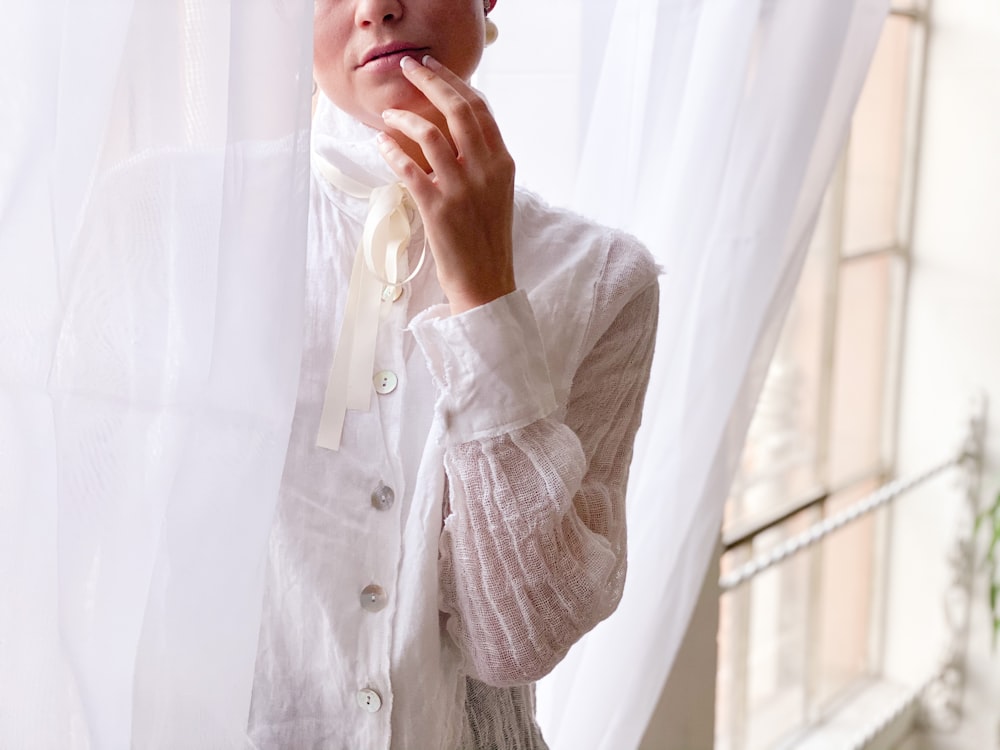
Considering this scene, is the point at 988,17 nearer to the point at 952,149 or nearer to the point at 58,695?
the point at 952,149

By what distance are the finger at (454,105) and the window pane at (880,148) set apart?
5.37 ft

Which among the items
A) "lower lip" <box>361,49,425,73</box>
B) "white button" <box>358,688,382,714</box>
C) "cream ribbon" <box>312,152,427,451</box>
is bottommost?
"white button" <box>358,688,382,714</box>

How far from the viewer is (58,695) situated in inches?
20.5

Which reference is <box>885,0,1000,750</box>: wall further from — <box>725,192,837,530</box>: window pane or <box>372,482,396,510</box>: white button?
<box>372,482,396,510</box>: white button

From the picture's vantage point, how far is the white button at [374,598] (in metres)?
0.69

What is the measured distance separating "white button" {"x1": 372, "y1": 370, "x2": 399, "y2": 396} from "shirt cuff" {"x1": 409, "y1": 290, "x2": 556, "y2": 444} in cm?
7

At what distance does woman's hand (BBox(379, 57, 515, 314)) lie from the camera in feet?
2.06

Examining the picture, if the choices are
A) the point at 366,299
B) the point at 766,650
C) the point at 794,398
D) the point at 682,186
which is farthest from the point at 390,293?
the point at 766,650

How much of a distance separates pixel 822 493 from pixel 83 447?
1873mm

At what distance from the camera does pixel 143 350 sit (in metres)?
0.52

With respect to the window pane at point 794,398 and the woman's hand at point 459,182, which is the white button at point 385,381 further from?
the window pane at point 794,398

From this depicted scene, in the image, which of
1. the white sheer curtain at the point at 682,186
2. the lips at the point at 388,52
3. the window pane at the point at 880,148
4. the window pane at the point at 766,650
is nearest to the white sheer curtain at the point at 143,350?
the lips at the point at 388,52

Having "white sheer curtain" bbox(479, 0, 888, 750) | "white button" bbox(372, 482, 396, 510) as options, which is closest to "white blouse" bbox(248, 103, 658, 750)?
"white button" bbox(372, 482, 396, 510)

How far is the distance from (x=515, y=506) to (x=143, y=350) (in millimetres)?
248
